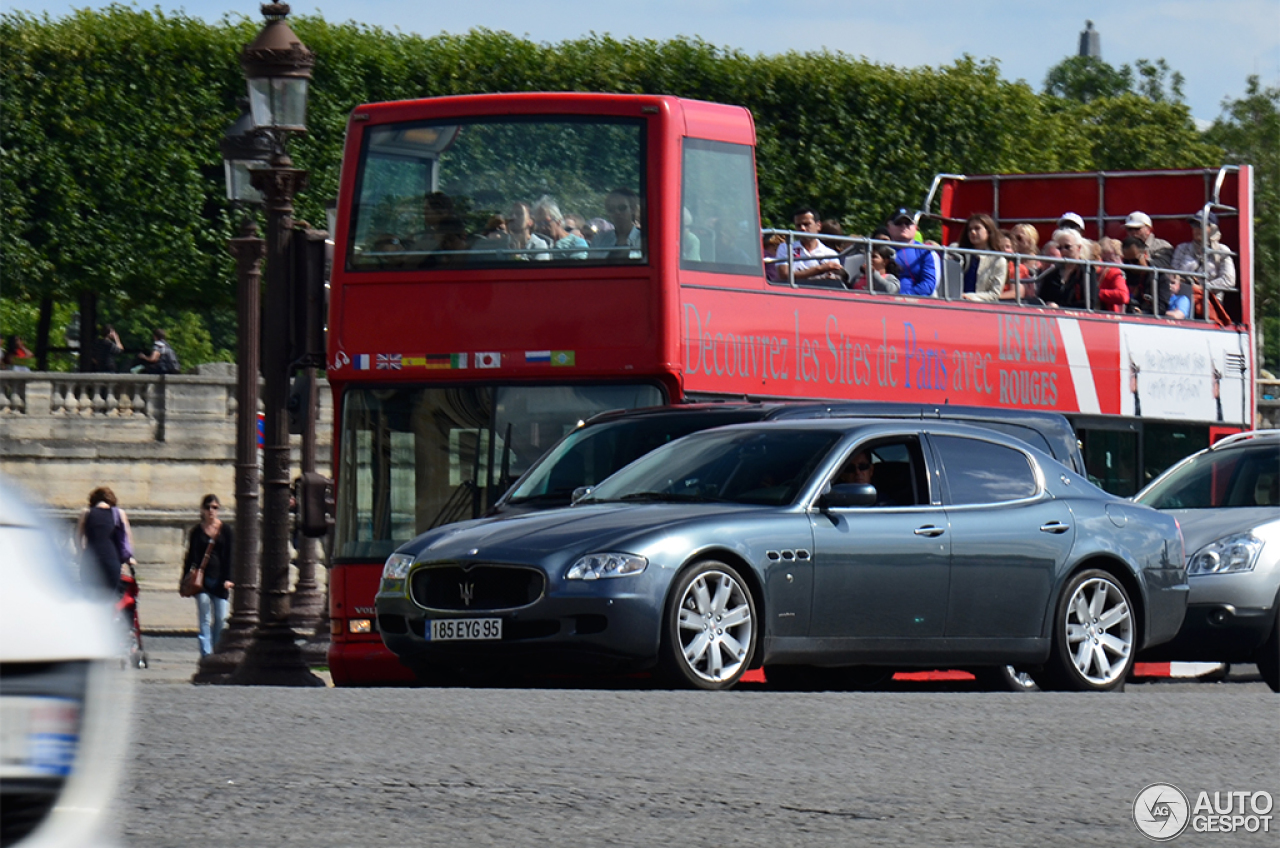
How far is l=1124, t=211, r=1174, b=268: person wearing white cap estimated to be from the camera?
62.5ft

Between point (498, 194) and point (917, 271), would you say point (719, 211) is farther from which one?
point (917, 271)

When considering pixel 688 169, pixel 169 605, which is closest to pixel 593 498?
pixel 688 169

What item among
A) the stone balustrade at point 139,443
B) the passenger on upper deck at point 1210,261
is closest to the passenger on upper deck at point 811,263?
the passenger on upper deck at point 1210,261

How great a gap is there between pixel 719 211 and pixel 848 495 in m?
3.65

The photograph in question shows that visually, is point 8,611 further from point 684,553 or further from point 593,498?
point 593,498

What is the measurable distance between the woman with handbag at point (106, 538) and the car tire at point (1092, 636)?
8.94 meters

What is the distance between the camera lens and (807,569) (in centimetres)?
980

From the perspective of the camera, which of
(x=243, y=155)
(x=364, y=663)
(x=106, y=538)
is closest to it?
(x=364, y=663)

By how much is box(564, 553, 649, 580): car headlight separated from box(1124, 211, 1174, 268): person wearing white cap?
1096 centimetres

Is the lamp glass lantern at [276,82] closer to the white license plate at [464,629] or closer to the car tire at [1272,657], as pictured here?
the white license plate at [464,629]

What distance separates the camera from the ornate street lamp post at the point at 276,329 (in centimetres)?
1295

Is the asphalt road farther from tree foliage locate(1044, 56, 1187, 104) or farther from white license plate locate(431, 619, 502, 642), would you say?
tree foliage locate(1044, 56, 1187, 104)

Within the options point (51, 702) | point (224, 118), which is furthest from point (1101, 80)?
point (51, 702)

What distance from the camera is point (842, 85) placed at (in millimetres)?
35969
